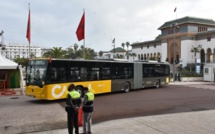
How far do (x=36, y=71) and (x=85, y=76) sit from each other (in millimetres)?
3595

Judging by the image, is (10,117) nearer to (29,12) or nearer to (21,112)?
(21,112)

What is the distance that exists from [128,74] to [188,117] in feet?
34.7

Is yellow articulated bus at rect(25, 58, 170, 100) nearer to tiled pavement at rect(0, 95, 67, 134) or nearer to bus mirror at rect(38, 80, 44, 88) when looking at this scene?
bus mirror at rect(38, 80, 44, 88)

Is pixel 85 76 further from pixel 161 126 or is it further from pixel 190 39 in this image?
pixel 190 39

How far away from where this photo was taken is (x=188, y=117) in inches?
405

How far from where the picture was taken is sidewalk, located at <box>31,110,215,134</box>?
7899 millimetres

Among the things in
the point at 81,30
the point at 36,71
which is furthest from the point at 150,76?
the point at 36,71

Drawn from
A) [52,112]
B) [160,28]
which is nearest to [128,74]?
[52,112]

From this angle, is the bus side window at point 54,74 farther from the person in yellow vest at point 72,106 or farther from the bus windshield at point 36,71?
the person in yellow vest at point 72,106

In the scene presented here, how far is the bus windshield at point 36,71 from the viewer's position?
45.9 ft

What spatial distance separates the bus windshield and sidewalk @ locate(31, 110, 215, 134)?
6.36 meters

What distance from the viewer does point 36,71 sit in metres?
14.4


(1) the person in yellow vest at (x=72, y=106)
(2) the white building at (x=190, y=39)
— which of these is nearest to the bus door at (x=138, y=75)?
(1) the person in yellow vest at (x=72, y=106)

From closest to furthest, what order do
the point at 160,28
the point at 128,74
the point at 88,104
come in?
the point at 88,104 < the point at 128,74 < the point at 160,28
